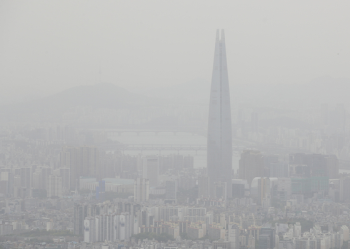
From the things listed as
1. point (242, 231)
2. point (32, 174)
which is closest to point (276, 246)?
point (242, 231)

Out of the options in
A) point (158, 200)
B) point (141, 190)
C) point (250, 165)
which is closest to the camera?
point (158, 200)

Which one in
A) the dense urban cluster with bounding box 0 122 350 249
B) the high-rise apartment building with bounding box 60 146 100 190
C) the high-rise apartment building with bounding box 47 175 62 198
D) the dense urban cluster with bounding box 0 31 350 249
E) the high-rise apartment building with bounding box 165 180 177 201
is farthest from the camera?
the high-rise apartment building with bounding box 60 146 100 190

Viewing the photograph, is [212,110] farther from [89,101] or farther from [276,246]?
[276,246]

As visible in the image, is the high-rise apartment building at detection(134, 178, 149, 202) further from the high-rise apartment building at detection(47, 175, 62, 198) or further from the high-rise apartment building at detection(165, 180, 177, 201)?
the high-rise apartment building at detection(47, 175, 62, 198)

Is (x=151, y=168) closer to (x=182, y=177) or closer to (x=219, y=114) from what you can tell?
(x=182, y=177)

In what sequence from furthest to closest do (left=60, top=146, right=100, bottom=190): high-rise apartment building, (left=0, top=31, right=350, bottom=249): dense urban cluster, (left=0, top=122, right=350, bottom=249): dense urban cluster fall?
(left=60, top=146, right=100, bottom=190): high-rise apartment building → (left=0, top=31, right=350, bottom=249): dense urban cluster → (left=0, top=122, right=350, bottom=249): dense urban cluster

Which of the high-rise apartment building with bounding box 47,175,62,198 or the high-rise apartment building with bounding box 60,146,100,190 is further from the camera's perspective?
the high-rise apartment building with bounding box 60,146,100,190

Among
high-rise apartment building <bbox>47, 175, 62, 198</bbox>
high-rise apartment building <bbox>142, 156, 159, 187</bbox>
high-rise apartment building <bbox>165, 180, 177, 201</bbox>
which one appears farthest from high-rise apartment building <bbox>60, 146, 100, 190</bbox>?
high-rise apartment building <bbox>165, 180, 177, 201</bbox>

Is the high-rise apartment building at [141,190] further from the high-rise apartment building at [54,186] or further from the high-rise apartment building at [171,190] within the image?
the high-rise apartment building at [54,186]

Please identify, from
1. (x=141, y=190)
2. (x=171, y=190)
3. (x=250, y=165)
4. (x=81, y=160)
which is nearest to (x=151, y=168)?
(x=81, y=160)

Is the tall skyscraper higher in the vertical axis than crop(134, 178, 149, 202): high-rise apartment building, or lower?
higher
